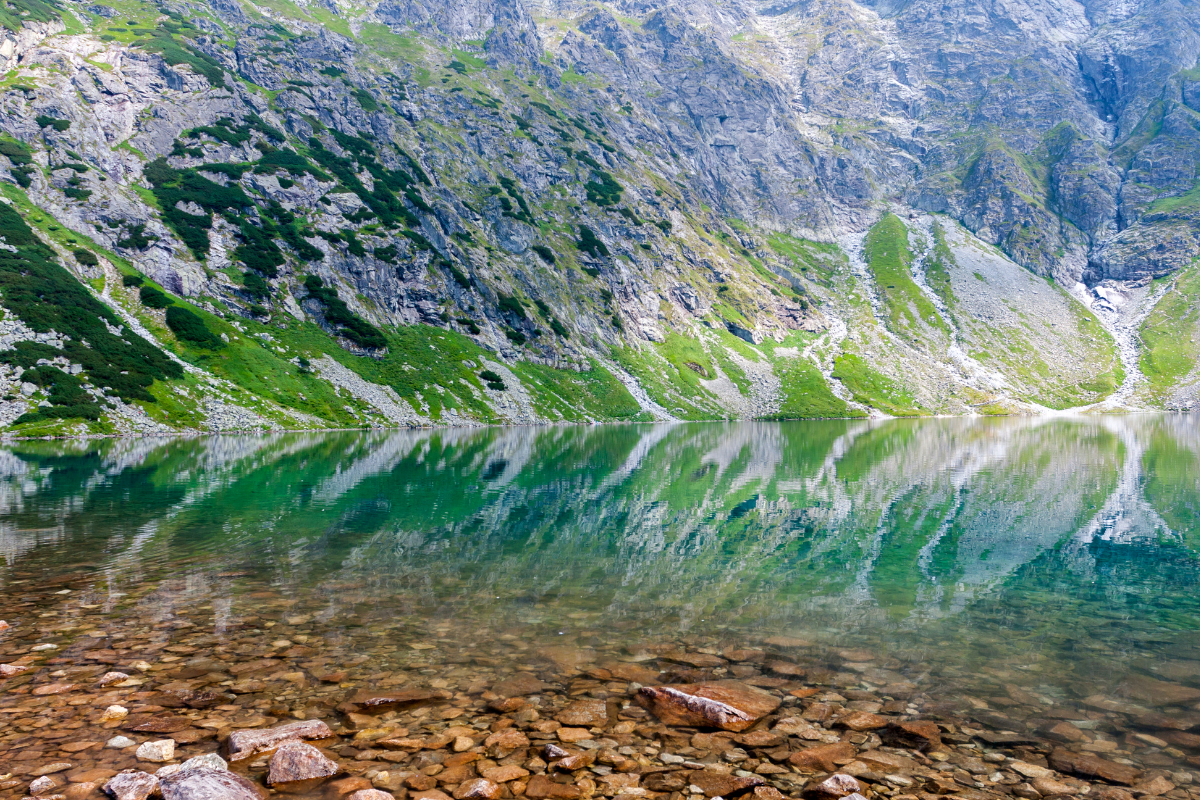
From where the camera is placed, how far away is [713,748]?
935 centimetres

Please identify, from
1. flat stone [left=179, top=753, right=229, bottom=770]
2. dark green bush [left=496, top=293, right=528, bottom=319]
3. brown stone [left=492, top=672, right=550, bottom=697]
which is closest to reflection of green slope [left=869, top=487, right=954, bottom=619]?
brown stone [left=492, top=672, right=550, bottom=697]

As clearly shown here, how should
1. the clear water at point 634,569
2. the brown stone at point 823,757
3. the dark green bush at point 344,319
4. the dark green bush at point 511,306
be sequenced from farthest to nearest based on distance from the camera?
1. the dark green bush at point 511,306
2. the dark green bush at point 344,319
3. the clear water at point 634,569
4. the brown stone at point 823,757

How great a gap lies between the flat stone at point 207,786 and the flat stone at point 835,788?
7.20 meters

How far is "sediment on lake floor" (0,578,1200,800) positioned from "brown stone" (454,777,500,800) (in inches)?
1.3

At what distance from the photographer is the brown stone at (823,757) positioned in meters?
8.86

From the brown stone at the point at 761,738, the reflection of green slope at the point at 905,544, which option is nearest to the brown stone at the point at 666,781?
the brown stone at the point at 761,738

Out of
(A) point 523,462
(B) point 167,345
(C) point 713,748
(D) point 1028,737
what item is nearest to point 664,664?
(C) point 713,748

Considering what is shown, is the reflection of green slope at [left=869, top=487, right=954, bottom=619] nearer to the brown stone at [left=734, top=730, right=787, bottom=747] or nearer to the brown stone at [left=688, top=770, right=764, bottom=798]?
the brown stone at [left=734, top=730, right=787, bottom=747]

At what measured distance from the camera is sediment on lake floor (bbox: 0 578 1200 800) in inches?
327

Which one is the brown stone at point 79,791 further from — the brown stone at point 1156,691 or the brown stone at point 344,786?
the brown stone at point 1156,691

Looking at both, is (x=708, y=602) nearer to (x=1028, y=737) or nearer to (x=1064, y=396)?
(x=1028, y=737)

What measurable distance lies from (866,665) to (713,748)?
5.38m

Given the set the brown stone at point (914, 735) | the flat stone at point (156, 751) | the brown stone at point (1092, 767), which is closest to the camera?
the flat stone at point (156, 751)

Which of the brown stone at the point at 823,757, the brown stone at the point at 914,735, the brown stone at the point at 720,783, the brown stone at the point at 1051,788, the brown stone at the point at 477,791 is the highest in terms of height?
the brown stone at the point at 1051,788
